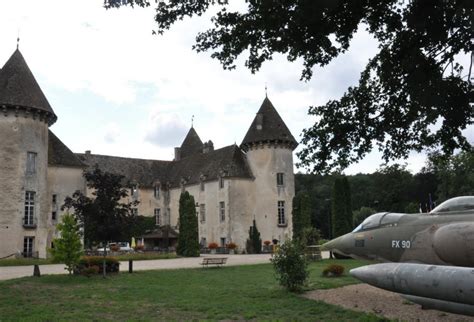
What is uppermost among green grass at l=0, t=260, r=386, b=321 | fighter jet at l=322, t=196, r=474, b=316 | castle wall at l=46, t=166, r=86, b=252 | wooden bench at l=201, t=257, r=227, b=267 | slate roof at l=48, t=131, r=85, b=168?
slate roof at l=48, t=131, r=85, b=168

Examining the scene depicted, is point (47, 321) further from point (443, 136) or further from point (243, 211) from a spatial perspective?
point (243, 211)

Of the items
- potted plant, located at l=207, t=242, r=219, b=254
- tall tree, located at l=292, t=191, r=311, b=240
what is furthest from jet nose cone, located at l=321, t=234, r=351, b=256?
potted plant, located at l=207, t=242, r=219, b=254

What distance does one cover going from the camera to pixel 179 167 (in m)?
60.4

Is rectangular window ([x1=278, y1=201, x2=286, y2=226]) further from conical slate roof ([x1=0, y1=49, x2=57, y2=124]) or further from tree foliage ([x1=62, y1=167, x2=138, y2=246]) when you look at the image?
tree foliage ([x1=62, y1=167, x2=138, y2=246])

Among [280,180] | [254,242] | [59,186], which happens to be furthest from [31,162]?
[280,180]

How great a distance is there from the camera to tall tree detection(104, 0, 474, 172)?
855 centimetres

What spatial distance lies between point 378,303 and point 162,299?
6.61m

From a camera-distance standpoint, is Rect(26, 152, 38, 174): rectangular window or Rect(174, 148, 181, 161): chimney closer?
Result: Rect(26, 152, 38, 174): rectangular window

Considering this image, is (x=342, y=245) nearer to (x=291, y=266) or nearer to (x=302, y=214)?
(x=291, y=266)

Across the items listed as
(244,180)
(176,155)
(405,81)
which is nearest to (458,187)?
(244,180)

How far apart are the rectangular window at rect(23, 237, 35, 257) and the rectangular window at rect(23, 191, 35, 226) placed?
4.01 feet

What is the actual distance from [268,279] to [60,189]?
29.5 m

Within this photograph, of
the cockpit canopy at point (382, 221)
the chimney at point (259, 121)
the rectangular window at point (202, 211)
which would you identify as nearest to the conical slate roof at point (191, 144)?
the rectangular window at point (202, 211)

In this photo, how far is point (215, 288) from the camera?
17672 mm
